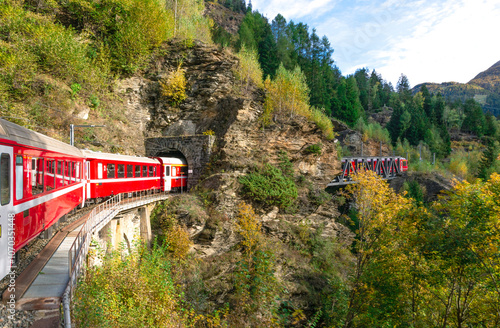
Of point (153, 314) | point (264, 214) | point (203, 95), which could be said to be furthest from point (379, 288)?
point (203, 95)

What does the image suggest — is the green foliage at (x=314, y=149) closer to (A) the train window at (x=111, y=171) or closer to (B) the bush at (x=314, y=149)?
(B) the bush at (x=314, y=149)

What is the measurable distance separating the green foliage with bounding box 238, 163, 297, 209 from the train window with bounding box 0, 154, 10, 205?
1775 cm

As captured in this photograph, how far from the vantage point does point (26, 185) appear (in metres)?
5.69

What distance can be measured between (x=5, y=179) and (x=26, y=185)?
982 mm

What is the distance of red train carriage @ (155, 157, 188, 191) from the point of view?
20.5m

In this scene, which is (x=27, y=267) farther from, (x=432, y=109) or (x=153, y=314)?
(x=432, y=109)

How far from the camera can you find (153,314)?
26.2ft

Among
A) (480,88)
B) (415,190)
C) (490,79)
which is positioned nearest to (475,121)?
(415,190)

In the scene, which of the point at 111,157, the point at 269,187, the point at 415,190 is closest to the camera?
the point at 111,157

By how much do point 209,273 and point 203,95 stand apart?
1821 centimetres

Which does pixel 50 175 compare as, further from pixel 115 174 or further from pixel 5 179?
pixel 115 174

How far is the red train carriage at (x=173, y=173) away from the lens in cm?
2053

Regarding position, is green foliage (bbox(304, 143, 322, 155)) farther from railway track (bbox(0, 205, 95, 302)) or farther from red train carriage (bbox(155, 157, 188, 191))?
railway track (bbox(0, 205, 95, 302))

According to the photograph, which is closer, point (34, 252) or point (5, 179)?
point (5, 179)
